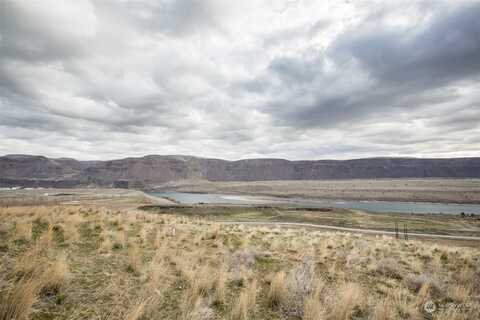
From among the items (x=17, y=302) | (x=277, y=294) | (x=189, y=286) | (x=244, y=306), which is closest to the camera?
(x=17, y=302)

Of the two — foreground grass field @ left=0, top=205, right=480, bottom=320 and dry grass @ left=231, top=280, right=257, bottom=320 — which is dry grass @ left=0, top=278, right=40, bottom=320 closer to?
foreground grass field @ left=0, top=205, right=480, bottom=320

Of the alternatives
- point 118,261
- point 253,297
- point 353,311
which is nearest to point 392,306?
point 353,311

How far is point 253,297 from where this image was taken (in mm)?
4309

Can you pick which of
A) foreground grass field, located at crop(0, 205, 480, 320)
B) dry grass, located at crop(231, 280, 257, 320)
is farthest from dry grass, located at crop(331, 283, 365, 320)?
dry grass, located at crop(231, 280, 257, 320)

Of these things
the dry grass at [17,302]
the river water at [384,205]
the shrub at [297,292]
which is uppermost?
the dry grass at [17,302]

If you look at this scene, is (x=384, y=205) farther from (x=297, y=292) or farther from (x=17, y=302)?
(x=17, y=302)

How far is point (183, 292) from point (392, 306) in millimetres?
4344

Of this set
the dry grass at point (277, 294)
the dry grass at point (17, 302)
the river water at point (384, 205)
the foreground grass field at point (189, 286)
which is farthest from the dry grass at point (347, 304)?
the river water at point (384, 205)

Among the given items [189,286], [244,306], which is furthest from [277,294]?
[189,286]

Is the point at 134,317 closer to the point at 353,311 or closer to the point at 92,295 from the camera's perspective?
the point at 92,295

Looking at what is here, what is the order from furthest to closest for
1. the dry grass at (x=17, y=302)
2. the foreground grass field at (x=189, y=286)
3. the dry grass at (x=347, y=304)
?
the dry grass at (x=347, y=304) < the foreground grass field at (x=189, y=286) < the dry grass at (x=17, y=302)

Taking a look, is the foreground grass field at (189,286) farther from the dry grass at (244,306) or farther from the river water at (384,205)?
the river water at (384,205)

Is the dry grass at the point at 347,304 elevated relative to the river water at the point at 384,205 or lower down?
elevated

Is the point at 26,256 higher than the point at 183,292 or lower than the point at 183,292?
higher
